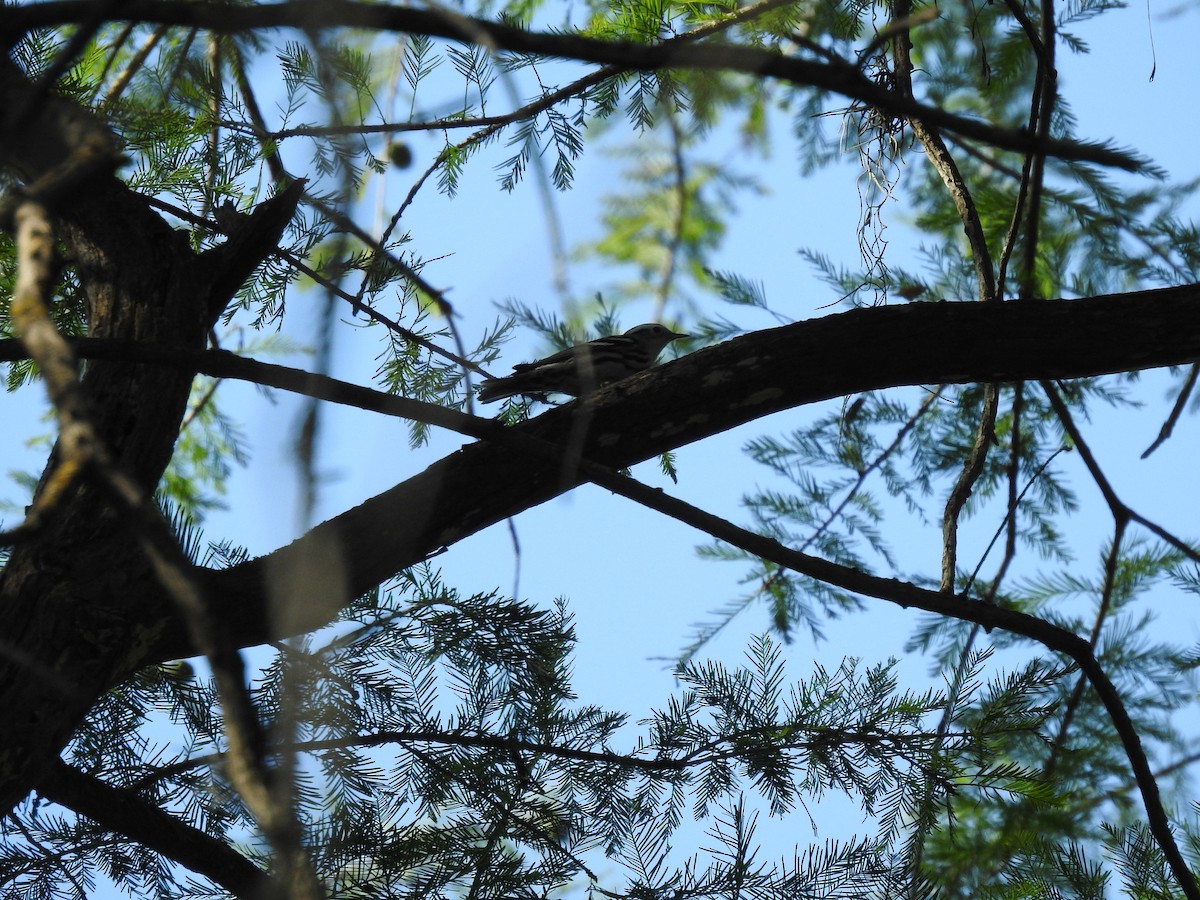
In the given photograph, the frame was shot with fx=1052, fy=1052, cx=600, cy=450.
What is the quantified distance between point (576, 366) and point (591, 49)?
1.78 meters

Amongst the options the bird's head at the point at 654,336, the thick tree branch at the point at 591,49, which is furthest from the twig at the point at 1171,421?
the bird's head at the point at 654,336

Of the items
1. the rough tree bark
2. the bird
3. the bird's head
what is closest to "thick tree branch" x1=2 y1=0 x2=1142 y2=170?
the bird

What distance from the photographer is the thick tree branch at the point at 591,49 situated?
2.64 ft

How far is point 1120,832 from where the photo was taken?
2.35 m

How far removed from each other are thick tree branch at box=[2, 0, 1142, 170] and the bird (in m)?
0.69

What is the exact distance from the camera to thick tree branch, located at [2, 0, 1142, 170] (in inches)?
31.7

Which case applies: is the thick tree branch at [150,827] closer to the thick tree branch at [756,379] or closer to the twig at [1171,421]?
the thick tree branch at [756,379]

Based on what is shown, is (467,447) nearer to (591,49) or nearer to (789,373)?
(789,373)

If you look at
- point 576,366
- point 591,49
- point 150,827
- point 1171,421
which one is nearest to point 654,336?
point 576,366

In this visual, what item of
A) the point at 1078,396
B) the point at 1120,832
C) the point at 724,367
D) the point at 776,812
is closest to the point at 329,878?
the point at 776,812

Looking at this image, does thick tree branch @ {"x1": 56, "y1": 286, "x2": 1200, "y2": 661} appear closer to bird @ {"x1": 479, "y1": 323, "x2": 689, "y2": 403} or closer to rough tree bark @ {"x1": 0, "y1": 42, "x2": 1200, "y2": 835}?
rough tree bark @ {"x1": 0, "y1": 42, "x2": 1200, "y2": 835}

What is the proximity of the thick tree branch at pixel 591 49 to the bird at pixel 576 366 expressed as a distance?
69 cm

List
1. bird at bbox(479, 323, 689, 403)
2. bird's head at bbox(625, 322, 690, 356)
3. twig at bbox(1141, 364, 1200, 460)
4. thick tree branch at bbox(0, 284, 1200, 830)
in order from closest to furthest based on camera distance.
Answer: thick tree branch at bbox(0, 284, 1200, 830), twig at bbox(1141, 364, 1200, 460), bird at bbox(479, 323, 689, 403), bird's head at bbox(625, 322, 690, 356)

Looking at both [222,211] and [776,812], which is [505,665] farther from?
[222,211]
